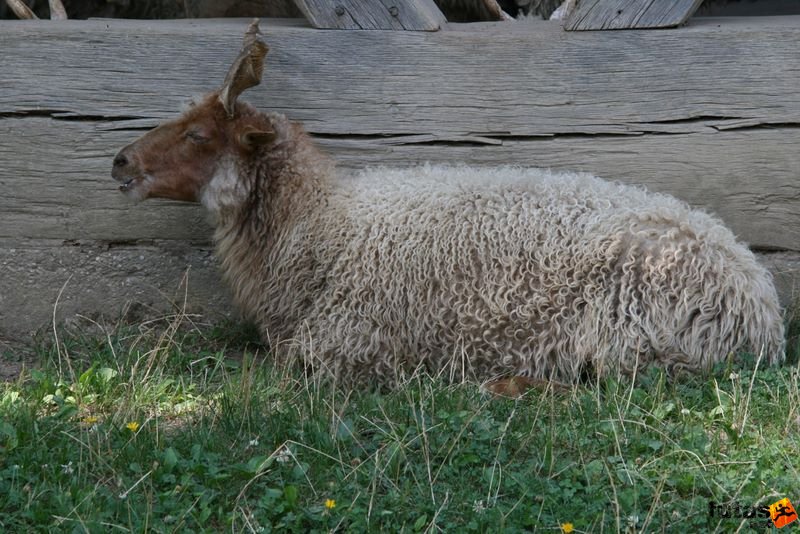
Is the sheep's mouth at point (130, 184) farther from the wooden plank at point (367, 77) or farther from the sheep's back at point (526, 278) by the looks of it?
the sheep's back at point (526, 278)

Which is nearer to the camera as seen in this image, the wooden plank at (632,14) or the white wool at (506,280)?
the white wool at (506,280)

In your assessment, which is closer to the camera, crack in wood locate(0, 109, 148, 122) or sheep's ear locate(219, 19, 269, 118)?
sheep's ear locate(219, 19, 269, 118)

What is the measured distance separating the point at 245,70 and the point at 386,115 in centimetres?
89

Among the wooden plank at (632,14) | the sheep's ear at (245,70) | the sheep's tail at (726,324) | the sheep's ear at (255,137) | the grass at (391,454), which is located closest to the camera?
the grass at (391,454)

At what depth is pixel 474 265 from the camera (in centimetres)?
511

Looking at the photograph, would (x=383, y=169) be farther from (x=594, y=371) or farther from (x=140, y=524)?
(x=140, y=524)

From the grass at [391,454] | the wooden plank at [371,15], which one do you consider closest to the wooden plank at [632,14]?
the wooden plank at [371,15]

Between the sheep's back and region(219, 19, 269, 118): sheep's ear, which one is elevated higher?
region(219, 19, 269, 118): sheep's ear

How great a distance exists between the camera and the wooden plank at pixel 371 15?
226 inches

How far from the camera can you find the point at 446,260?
5129mm

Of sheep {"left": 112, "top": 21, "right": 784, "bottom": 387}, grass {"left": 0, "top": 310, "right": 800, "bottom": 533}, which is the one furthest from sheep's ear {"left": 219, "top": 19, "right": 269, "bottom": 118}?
grass {"left": 0, "top": 310, "right": 800, "bottom": 533}

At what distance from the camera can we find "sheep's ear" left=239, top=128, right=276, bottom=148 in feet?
17.4

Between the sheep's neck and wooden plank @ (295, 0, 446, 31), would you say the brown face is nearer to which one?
the sheep's neck

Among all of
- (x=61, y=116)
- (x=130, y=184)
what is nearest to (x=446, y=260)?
(x=130, y=184)
